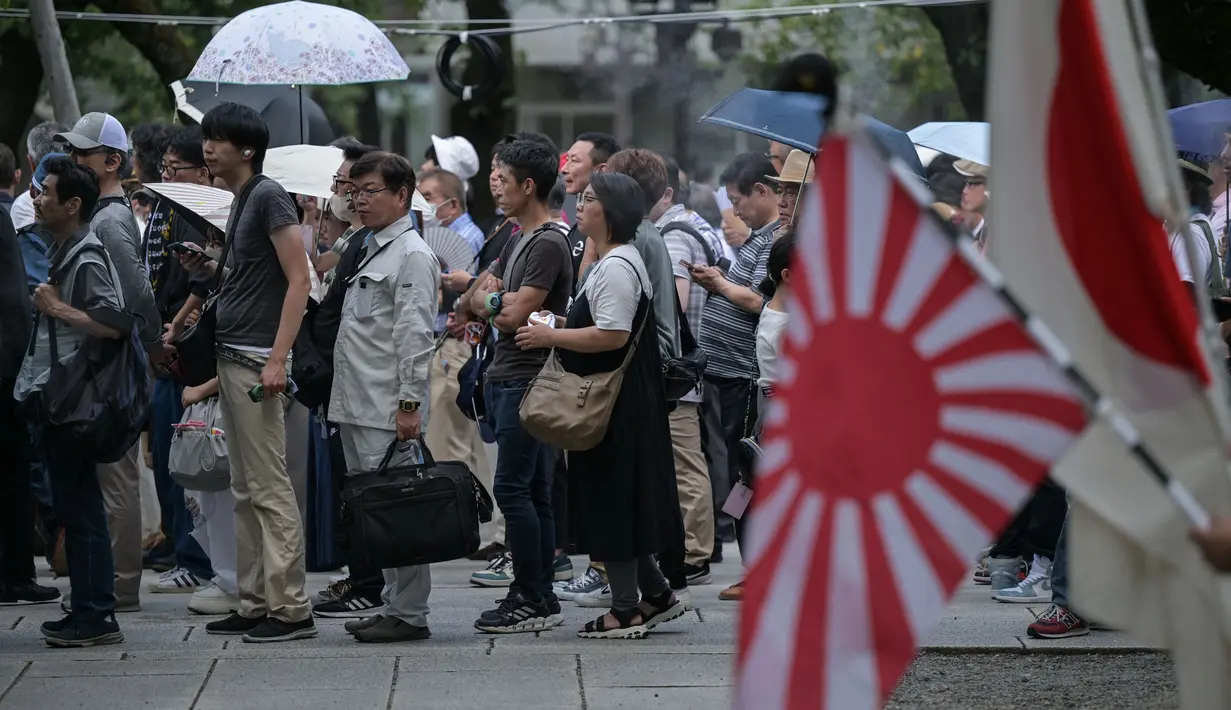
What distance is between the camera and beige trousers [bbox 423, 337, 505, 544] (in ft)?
33.1

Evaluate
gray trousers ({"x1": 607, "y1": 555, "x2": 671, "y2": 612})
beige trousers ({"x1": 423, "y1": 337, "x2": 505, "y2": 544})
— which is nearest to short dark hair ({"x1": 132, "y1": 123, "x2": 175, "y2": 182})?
beige trousers ({"x1": 423, "y1": 337, "x2": 505, "y2": 544})

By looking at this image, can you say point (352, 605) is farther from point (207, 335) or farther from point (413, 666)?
point (207, 335)

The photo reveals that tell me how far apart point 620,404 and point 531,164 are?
126 cm

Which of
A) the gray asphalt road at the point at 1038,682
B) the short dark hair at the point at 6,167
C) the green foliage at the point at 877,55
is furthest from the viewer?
the green foliage at the point at 877,55

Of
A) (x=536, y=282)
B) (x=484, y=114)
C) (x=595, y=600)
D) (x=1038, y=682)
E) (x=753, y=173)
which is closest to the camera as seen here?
(x=1038, y=682)

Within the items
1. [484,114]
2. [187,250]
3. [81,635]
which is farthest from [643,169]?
[484,114]

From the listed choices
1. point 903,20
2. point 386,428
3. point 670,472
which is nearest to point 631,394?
point 670,472

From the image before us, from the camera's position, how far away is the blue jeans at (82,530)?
7.21 m

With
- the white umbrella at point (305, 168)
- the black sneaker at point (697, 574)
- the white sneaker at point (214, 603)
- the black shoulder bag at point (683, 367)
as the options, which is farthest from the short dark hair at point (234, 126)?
the black sneaker at point (697, 574)

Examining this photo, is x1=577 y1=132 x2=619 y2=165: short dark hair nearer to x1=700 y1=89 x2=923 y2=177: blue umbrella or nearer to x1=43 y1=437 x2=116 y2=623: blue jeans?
x1=700 y1=89 x2=923 y2=177: blue umbrella

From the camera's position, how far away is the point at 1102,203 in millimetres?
3781

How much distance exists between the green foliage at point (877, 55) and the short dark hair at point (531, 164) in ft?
78.1

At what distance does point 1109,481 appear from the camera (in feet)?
11.2

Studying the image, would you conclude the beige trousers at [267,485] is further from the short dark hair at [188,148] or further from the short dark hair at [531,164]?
the short dark hair at [188,148]
